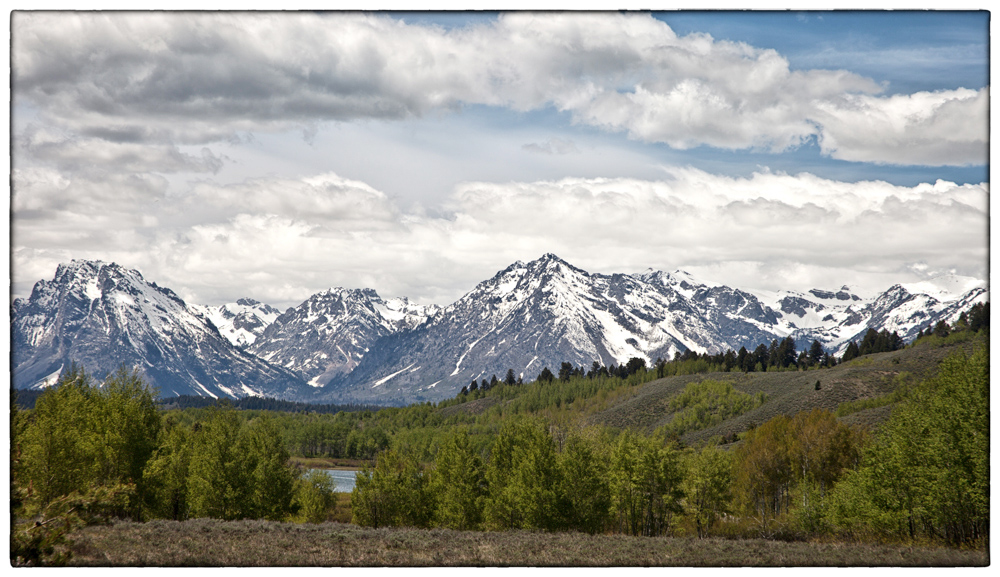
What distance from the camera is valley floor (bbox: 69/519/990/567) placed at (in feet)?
92.2

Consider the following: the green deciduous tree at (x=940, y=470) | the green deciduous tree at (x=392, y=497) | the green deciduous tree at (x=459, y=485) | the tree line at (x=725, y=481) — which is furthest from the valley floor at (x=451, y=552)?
the green deciduous tree at (x=392, y=497)

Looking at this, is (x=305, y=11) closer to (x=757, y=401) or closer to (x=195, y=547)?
(x=195, y=547)

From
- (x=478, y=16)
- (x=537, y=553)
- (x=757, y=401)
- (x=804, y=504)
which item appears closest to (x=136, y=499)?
(x=537, y=553)

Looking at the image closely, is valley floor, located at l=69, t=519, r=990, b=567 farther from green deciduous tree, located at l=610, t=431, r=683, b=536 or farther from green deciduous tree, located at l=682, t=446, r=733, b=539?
green deciduous tree, located at l=682, t=446, r=733, b=539

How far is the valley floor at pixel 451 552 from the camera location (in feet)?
92.2

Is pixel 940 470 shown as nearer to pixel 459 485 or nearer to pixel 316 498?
pixel 459 485

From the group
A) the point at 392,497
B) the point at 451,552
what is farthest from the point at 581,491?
the point at 451,552

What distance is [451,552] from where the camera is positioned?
30359 mm

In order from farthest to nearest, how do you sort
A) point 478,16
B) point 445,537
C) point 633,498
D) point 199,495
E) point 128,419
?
point 633,498
point 199,495
point 128,419
point 445,537
point 478,16

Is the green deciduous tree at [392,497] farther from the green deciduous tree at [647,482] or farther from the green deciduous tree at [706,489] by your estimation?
the green deciduous tree at [706,489]

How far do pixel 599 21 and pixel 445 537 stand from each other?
26611mm

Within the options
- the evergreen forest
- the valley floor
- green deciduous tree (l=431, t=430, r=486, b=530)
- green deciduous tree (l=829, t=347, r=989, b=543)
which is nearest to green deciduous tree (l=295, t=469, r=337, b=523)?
the evergreen forest

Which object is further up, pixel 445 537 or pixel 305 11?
pixel 305 11

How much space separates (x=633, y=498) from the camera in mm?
62719
